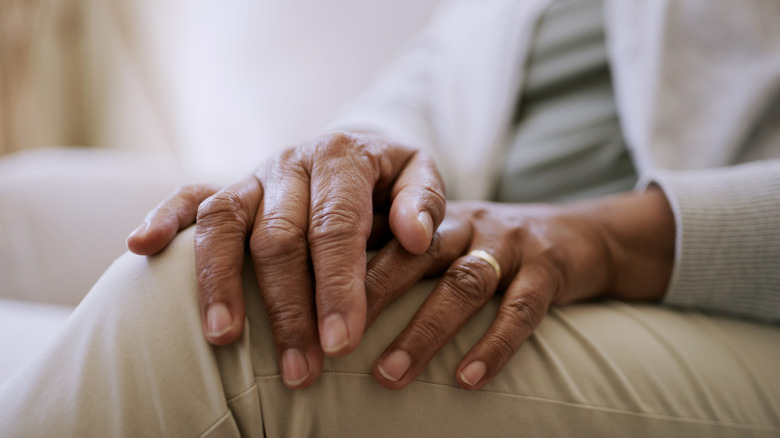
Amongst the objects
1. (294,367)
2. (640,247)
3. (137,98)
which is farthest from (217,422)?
(137,98)

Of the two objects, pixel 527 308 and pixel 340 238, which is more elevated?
pixel 340 238

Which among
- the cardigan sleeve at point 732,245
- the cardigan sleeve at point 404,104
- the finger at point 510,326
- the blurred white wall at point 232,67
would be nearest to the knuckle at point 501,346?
the finger at point 510,326

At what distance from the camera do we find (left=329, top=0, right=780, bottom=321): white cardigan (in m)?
0.48

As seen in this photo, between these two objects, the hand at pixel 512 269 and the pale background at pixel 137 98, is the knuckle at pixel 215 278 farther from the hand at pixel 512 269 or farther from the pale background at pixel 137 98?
the pale background at pixel 137 98

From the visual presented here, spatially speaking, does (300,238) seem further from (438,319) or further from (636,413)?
(636,413)

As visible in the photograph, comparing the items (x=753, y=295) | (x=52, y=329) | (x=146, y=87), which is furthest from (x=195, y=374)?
(x=146, y=87)

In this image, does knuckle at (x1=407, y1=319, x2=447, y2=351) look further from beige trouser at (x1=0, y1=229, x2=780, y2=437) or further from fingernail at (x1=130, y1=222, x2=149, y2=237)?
fingernail at (x1=130, y1=222, x2=149, y2=237)

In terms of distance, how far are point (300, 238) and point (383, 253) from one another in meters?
0.08

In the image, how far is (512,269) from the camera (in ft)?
1.53

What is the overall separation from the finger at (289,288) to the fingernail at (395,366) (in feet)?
0.16

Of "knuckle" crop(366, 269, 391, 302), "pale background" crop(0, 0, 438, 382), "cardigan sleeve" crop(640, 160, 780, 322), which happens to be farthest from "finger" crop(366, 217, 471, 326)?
"pale background" crop(0, 0, 438, 382)

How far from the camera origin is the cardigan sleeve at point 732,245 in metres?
0.47

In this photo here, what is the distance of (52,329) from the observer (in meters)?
0.52

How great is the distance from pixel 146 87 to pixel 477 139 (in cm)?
139
